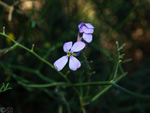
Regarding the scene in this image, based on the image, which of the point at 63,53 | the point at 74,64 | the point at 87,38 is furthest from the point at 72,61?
the point at 63,53

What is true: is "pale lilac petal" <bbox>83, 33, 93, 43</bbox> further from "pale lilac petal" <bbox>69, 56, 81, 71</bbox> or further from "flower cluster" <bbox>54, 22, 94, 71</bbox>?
"pale lilac petal" <bbox>69, 56, 81, 71</bbox>

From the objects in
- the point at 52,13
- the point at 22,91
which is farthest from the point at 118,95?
the point at 52,13

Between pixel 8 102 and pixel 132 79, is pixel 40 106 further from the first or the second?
pixel 132 79

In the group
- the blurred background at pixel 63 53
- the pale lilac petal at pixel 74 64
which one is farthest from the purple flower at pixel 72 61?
the blurred background at pixel 63 53

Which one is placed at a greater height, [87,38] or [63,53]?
[63,53]

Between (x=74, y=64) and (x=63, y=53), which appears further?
(x=63, y=53)

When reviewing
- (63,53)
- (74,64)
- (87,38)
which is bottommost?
(74,64)

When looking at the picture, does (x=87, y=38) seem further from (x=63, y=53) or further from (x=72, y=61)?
(x=63, y=53)

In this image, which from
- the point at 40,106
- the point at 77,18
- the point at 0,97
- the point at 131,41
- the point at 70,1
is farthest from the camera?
the point at 131,41

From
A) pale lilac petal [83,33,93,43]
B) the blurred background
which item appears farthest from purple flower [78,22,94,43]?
the blurred background
